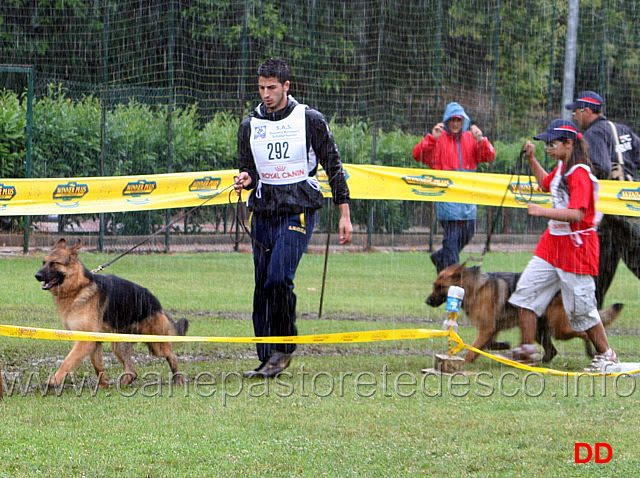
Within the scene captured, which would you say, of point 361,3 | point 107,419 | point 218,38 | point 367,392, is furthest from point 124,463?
point 361,3

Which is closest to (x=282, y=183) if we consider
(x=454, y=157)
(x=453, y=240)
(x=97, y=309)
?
(x=97, y=309)

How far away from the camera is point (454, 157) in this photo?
28.8 ft

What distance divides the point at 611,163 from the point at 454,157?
5.50ft

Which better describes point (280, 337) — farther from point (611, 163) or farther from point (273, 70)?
point (611, 163)

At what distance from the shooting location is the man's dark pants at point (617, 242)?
7738 millimetres

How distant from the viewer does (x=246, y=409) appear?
15.4 feet

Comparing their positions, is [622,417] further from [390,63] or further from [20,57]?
[20,57]

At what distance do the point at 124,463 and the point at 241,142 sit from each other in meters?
2.92

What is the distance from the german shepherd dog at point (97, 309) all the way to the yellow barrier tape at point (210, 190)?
1475mm

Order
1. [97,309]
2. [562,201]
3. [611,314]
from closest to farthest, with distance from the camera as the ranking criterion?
1. [97,309]
2. [562,201]
3. [611,314]

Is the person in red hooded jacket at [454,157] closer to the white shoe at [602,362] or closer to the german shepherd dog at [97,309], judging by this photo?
the white shoe at [602,362]

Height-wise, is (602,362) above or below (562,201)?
below

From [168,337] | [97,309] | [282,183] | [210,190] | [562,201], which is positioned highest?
[282,183]

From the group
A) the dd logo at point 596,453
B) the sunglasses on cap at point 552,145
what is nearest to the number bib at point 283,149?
the sunglasses on cap at point 552,145
